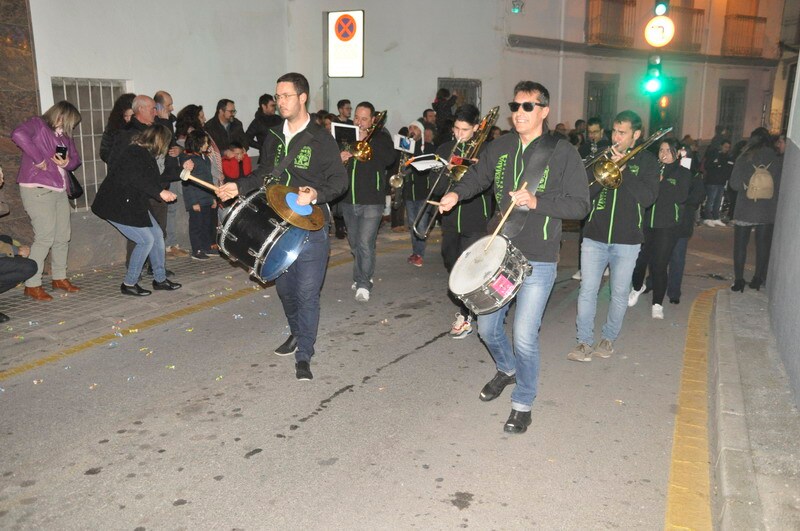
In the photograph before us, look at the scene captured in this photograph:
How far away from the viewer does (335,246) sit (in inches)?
448

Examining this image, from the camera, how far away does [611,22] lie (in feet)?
74.7

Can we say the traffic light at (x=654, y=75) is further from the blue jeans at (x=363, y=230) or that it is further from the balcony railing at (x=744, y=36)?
the balcony railing at (x=744, y=36)

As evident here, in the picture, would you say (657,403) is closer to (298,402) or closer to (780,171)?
(298,402)

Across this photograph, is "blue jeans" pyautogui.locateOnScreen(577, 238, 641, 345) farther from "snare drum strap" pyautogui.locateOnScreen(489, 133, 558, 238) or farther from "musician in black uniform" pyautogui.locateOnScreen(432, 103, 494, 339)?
"snare drum strap" pyautogui.locateOnScreen(489, 133, 558, 238)

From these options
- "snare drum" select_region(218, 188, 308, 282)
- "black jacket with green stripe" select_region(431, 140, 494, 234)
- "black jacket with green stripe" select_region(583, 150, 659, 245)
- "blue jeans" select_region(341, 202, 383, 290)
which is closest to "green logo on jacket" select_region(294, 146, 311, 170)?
"snare drum" select_region(218, 188, 308, 282)

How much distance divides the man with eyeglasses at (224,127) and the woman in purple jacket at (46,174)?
3.09m

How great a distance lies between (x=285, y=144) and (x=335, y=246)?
5.79m

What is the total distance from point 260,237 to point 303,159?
2.35 feet

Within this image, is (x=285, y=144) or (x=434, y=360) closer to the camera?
(x=285, y=144)

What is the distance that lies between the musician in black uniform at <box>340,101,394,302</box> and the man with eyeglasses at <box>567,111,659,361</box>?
2.68m

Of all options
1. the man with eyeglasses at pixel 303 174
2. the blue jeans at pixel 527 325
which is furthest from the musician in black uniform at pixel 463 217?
the blue jeans at pixel 527 325

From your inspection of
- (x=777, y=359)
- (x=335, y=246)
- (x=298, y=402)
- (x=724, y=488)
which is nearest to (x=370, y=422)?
(x=298, y=402)

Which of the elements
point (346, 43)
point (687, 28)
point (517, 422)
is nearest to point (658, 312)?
point (517, 422)

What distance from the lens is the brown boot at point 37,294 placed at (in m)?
7.80
